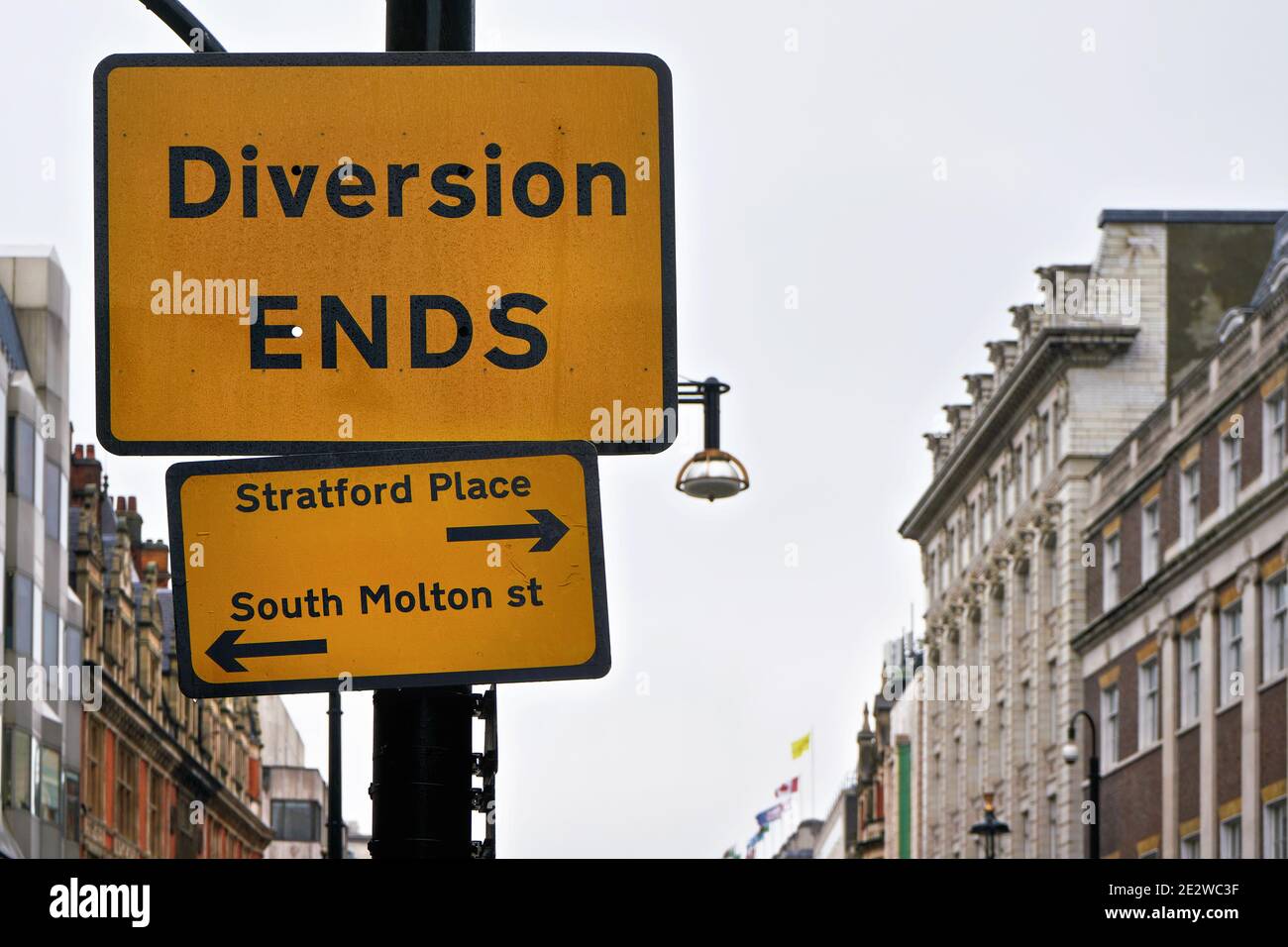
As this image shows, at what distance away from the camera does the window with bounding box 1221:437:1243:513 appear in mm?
46875

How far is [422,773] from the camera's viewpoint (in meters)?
4.00

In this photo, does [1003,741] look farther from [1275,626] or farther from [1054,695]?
[1275,626]

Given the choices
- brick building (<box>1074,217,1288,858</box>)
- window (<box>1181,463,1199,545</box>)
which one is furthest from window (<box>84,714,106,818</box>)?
window (<box>1181,463,1199,545</box>)

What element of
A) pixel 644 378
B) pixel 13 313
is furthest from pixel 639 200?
pixel 13 313

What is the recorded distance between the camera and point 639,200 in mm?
4234

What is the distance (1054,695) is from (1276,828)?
22.0 metres

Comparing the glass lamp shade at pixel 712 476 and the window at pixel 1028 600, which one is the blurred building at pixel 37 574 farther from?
the glass lamp shade at pixel 712 476

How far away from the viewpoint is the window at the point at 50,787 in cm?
5066

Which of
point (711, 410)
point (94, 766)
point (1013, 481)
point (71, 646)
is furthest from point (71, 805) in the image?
point (711, 410)

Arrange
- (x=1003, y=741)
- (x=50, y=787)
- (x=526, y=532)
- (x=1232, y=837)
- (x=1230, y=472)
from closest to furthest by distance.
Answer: (x=526, y=532)
(x=1232, y=837)
(x=1230, y=472)
(x=50, y=787)
(x=1003, y=741)

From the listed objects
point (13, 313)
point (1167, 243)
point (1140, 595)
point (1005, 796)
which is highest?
point (1167, 243)

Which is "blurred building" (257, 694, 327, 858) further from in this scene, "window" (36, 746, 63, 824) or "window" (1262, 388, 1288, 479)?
"window" (1262, 388, 1288, 479)
